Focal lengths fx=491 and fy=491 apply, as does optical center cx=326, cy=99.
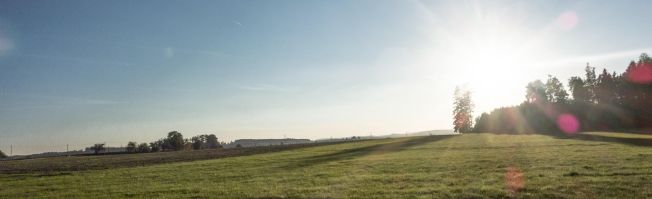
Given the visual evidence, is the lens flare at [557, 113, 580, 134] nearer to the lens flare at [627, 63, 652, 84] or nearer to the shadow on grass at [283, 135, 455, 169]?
the lens flare at [627, 63, 652, 84]

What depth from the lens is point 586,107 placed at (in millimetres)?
145750

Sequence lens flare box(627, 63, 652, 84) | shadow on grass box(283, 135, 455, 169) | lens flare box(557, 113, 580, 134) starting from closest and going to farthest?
shadow on grass box(283, 135, 455, 169), lens flare box(627, 63, 652, 84), lens flare box(557, 113, 580, 134)

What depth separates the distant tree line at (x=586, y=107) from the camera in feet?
435

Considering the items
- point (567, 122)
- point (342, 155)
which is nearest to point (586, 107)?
point (567, 122)

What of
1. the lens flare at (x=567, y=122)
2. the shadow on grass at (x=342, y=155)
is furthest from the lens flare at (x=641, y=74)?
the shadow on grass at (x=342, y=155)

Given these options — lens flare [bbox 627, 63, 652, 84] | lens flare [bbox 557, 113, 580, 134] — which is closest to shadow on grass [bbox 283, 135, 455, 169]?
lens flare [bbox 557, 113, 580, 134]

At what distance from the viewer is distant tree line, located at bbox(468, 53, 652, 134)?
13250 cm

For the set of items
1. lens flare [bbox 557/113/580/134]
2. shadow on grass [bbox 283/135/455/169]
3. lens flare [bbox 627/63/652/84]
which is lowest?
shadow on grass [bbox 283/135/455/169]

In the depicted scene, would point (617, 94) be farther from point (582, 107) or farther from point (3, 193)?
point (3, 193)

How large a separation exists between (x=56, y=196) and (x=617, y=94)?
16408 cm

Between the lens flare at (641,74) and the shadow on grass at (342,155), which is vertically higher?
the lens flare at (641,74)

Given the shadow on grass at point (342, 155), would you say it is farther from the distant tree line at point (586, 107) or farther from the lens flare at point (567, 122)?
the lens flare at point (567, 122)

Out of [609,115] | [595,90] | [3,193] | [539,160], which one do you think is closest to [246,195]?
[3,193]

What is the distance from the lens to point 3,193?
112ft
